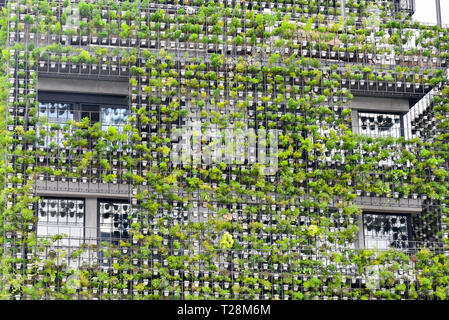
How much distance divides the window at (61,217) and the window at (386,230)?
22.3 ft

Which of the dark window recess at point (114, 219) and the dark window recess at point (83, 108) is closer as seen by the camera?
the dark window recess at point (114, 219)

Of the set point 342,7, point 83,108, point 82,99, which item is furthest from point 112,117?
point 342,7

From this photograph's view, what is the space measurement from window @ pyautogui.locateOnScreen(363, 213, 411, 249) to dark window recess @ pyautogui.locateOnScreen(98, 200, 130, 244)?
18.8 feet

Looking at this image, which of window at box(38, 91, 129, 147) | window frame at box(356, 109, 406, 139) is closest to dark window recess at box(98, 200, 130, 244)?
window at box(38, 91, 129, 147)

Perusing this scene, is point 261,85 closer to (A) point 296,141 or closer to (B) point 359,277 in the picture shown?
(A) point 296,141

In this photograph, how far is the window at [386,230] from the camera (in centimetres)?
2575

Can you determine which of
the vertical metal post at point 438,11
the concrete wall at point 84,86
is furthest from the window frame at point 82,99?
the vertical metal post at point 438,11

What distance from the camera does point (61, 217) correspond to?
2455cm

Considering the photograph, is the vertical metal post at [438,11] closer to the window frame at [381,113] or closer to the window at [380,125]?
the window frame at [381,113]

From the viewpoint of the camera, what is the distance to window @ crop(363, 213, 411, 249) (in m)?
25.8

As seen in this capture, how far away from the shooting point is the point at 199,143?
24.5 metres

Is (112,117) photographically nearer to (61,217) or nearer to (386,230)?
(61,217)

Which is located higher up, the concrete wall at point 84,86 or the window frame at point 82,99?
the concrete wall at point 84,86

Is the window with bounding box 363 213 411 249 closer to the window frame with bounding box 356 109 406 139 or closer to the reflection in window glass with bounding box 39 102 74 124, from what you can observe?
the window frame with bounding box 356 109 406 139
